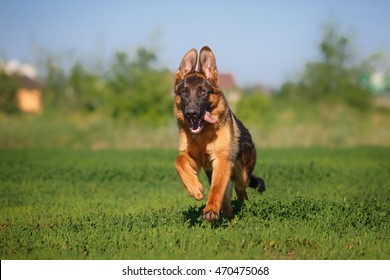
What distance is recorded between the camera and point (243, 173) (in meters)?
9.27

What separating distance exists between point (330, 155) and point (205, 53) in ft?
46.9

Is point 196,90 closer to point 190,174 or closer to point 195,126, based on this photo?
point 195,126

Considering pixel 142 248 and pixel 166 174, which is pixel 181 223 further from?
pixel 166 174

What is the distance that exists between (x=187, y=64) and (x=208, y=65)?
33cm

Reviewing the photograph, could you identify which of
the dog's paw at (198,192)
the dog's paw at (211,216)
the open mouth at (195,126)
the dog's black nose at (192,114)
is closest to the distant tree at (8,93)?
the open mouth at (195,126)

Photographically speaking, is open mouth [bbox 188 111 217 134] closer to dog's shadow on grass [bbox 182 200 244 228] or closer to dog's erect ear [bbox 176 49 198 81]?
dog's erect ear [bbox 176 49 198 81]

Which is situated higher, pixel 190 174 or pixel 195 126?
pixel 195 126

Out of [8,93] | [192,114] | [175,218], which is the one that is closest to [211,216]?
[175,218]

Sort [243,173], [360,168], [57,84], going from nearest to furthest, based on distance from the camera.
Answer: [243,173]
[360,168]
[57,84]

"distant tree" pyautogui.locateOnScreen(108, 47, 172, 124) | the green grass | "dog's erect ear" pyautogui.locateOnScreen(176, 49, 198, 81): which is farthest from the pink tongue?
"distant tree" pyautogui.locateOnScreen(108, 47, 172, 124)

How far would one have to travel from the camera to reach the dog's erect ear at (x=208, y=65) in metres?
8.37

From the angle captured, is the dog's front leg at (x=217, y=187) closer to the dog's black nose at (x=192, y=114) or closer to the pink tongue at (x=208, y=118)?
the pink tongue at (x=208, y=118)

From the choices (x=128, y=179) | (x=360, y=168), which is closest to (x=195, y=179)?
(x=128, y=179)

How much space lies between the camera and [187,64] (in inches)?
336
